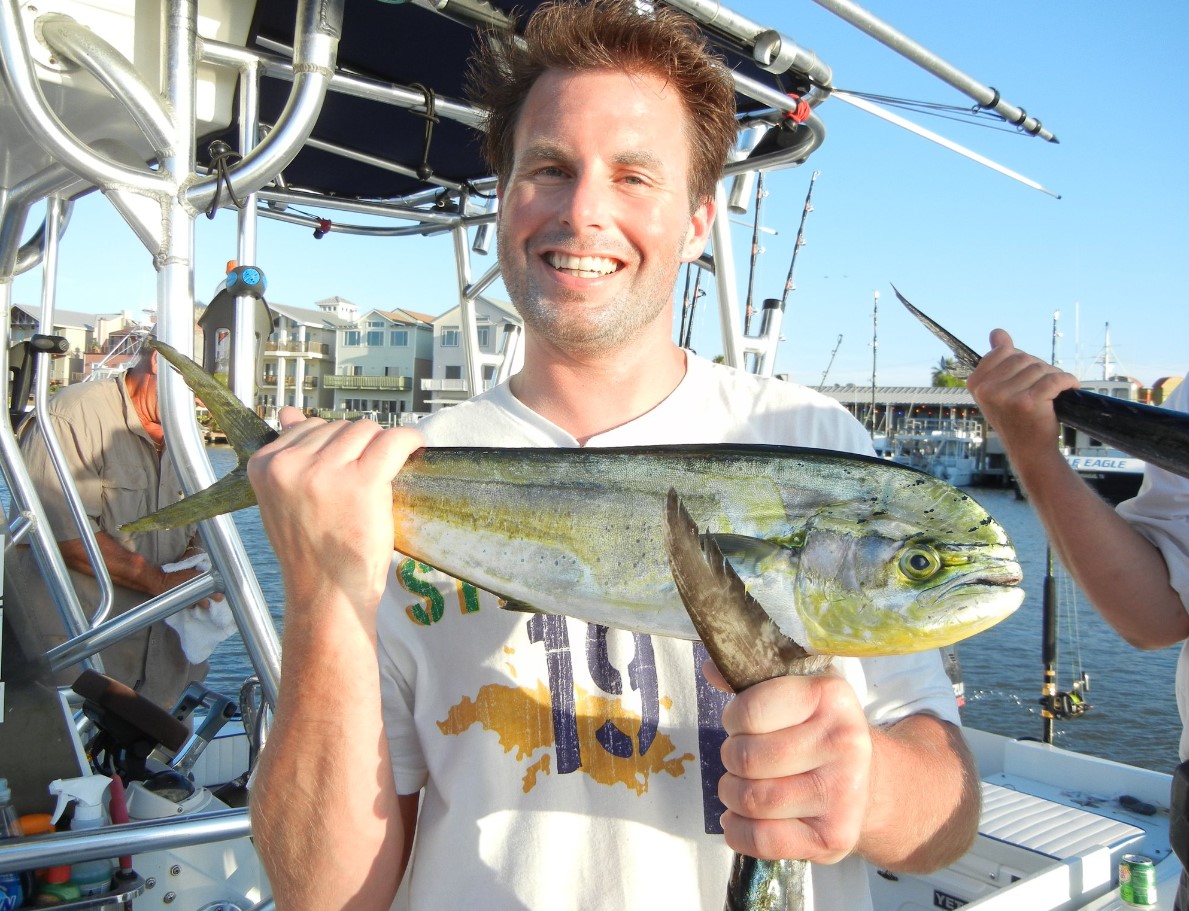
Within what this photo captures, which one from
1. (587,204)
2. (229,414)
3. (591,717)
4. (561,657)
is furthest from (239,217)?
(591,717)

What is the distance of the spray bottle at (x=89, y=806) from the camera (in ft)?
8.14

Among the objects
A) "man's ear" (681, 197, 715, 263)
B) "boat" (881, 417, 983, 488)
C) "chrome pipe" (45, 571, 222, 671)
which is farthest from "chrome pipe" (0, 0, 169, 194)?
"boat" (881, 417, 983, 488)

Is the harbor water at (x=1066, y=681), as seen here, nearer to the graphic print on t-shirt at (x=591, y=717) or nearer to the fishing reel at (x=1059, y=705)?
the fishing reel at (x=1059, y=705)

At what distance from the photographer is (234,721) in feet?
18.5

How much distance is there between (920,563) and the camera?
1.18 metres

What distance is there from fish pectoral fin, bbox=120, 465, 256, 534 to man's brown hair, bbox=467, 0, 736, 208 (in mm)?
942

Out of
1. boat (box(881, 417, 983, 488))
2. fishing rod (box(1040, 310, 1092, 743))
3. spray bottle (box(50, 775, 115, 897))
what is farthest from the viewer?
boat (box(881, 417, 983, 488))

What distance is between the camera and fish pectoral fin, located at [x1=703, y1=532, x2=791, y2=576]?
124cm

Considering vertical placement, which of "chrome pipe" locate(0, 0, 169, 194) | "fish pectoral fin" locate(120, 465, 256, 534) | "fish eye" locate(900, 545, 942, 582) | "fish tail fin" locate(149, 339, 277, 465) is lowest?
"fish eye" locate(900, 545, 942, 582)

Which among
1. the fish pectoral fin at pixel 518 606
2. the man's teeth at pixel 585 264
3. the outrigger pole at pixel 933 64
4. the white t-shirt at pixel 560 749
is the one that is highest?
the outrigger pole at pixel 933 64

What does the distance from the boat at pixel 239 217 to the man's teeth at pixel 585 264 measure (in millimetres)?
909

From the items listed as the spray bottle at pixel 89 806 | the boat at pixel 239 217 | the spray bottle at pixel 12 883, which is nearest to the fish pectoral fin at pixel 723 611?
the boat at pixel 239 217

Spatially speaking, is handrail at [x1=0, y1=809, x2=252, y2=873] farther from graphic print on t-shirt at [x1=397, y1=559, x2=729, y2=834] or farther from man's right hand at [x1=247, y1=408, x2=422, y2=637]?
man's right hand at [x1=247, y1=408, x2=422, y2=637]

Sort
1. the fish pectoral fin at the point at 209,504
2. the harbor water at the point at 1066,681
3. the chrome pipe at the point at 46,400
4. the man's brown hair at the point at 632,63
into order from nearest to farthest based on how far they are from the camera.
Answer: the fish pectoral fin at the point at 209,504
the man's brown hair at the point at 632,63
the chrome pipe at the point at 46,400
the harbor water at the point at 1066,681
